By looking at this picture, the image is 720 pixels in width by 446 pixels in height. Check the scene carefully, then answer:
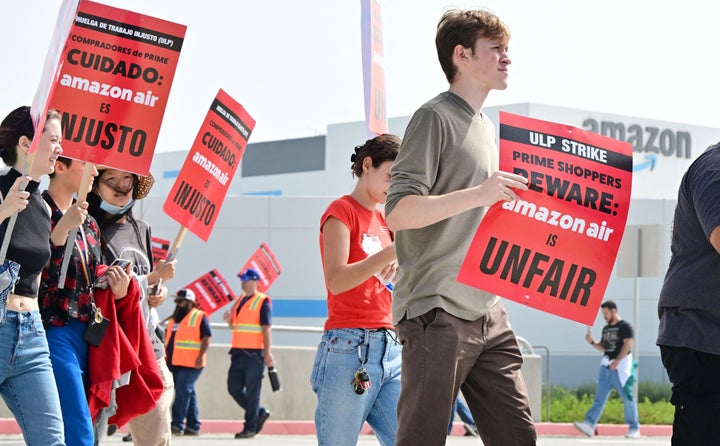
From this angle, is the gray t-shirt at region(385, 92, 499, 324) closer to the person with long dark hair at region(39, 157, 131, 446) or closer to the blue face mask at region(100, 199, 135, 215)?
the person with long dark hair at region(39, 157, 131, 446)

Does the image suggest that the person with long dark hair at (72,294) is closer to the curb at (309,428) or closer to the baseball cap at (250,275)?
the curb at (309,428)

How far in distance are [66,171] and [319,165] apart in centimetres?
3916

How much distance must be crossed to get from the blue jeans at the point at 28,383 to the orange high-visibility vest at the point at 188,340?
392 inches

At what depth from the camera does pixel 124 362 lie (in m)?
5.77

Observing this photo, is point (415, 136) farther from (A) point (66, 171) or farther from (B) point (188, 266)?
(B) point (188, 266)

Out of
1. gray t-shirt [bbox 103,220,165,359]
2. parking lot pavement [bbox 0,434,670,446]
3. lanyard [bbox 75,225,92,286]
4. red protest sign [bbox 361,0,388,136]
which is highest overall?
red protest sign [bbox 361,0,388,136]

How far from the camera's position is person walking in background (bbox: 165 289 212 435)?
14.7 m

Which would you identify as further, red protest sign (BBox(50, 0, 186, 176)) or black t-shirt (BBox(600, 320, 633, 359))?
black t-shirt (BBox(600, 320, 633, 359))

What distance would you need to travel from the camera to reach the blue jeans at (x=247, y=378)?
14727 mm

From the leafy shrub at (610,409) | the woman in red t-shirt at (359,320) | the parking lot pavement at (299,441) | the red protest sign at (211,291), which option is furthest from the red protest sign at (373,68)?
the leafy shrub at (610,409)

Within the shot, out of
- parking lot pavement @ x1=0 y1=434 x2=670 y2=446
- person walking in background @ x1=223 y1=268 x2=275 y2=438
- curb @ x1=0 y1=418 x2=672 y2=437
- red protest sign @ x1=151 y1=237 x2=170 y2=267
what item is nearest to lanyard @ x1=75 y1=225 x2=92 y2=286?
red protest sign @ x1=151 y1=237 x2=170 y2=267

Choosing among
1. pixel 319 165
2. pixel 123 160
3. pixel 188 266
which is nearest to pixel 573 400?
pixel 188 266

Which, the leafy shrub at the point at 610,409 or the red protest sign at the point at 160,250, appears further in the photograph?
the leafy shrub at the point at 610,409

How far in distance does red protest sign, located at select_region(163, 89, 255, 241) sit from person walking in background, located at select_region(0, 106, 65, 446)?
2.12 metres
